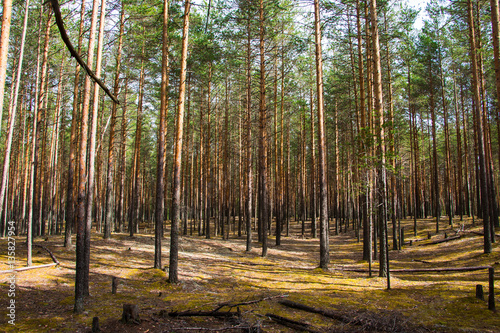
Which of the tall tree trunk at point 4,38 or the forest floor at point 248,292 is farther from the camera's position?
the forest floor at point 248,292

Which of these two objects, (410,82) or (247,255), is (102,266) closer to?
(247,255)

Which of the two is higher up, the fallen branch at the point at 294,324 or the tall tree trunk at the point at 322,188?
the tall tree trunk at the point at 322,188

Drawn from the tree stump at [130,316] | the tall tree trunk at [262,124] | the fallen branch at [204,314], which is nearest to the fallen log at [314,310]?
the fallen branch at [204,314]

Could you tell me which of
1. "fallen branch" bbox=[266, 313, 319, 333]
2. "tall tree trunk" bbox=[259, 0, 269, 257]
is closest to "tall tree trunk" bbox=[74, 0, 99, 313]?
"fallen branch" bbox=[266, 313, 319, 333]

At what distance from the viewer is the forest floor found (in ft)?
19.7

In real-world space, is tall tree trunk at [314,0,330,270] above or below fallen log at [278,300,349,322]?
above

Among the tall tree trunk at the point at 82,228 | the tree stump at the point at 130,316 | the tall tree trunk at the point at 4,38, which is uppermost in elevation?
the tall tree trunk at the point at 4,38

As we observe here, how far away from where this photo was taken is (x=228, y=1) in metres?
16.0

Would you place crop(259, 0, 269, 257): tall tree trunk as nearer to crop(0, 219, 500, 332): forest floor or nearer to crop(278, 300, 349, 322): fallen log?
crop(0, 219, 500, 332): forest floor

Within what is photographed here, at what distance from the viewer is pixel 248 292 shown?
8.99 m

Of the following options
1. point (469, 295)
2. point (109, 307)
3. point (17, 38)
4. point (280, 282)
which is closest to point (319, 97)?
point (280, 282)

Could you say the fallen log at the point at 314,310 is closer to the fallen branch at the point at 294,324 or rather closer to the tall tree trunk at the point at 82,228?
the fallen branch at the point at 294,324

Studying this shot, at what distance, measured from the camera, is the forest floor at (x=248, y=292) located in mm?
6004

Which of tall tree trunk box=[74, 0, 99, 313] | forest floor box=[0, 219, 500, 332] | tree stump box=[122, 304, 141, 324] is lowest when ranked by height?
forest floor box=[0, 219, 500, 332]
